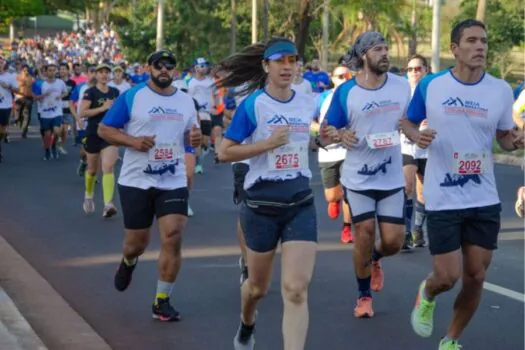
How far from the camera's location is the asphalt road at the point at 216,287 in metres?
8.02

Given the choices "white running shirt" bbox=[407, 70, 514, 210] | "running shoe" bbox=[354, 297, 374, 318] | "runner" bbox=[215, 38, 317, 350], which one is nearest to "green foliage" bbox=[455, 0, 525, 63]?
"running shoe" bbox=[354, 297, 374, 318]

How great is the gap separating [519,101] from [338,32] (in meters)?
54.8

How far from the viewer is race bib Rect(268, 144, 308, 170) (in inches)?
278

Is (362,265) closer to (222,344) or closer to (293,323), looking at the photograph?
(222,344)

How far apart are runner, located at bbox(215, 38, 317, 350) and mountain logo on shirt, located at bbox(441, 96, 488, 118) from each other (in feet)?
2.73

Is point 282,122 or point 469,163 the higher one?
point 282,122

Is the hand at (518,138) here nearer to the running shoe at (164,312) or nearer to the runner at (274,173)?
the runner at (274,173)

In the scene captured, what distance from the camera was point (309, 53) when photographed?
58844mm

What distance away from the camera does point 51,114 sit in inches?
945

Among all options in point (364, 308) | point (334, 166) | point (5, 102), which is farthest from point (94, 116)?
point (5, 102)

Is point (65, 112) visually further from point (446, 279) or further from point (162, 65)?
point (446, 279)

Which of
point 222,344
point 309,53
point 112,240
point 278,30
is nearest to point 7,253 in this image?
point 112,240

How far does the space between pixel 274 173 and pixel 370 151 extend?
174 cm

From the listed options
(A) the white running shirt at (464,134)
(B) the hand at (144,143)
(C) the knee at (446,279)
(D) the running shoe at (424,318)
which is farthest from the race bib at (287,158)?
(B) the hand at (144,143)
